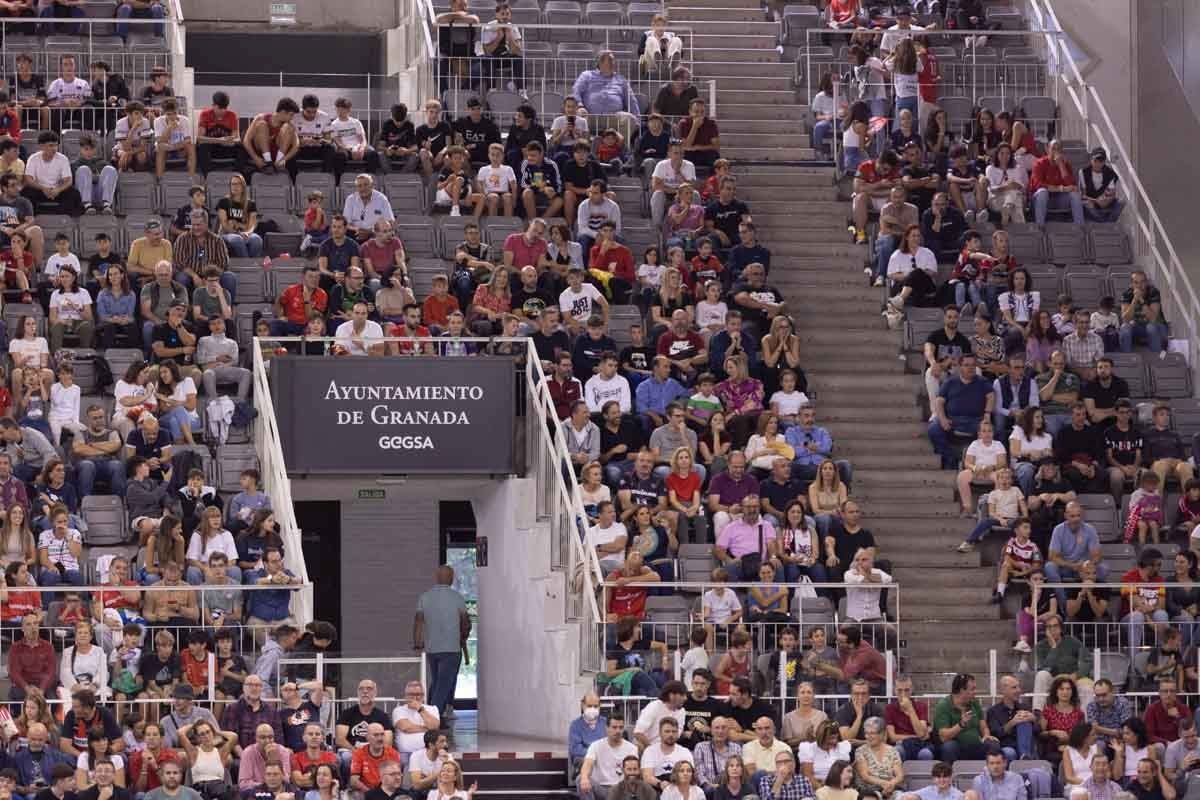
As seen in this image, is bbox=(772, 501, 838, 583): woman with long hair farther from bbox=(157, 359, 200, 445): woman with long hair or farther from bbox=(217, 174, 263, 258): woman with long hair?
bbox=(217, 174, 263, 258): woman with long hair

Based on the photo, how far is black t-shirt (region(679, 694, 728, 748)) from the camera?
20609 mm

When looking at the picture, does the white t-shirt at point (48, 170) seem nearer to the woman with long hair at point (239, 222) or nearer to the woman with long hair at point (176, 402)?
the woman with long hair at point (239, 222)

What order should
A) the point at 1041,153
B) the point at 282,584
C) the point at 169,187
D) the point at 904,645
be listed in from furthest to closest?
the point at 1041,153
the point at 169,187
the point at 904,645
the point at 282,584

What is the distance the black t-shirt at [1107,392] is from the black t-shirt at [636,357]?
4.03m

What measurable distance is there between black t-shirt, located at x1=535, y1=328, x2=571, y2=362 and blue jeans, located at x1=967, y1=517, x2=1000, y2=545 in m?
3.86

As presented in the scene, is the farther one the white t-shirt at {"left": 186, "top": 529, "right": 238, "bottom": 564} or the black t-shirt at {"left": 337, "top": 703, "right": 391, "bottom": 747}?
the white t-shirt at {"left": 186, "top": 529, "right": 238, "bottom": 564}

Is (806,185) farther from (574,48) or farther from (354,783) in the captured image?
(354,783)

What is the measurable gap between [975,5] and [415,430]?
10306 mm

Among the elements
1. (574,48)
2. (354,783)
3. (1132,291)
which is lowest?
(354,783)

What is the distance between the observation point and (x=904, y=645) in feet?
78.5

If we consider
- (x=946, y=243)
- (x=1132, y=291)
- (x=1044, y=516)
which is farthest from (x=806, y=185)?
(x=1044, y=516)

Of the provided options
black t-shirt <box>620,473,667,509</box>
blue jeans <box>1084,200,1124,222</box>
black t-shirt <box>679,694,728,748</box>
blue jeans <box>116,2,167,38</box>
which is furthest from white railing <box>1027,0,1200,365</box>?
blue jeans <box>116,2,167,38</box>

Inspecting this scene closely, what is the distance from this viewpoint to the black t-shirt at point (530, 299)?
25.9 meters

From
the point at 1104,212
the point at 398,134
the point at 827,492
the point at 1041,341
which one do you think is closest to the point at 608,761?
the point at 827,492
